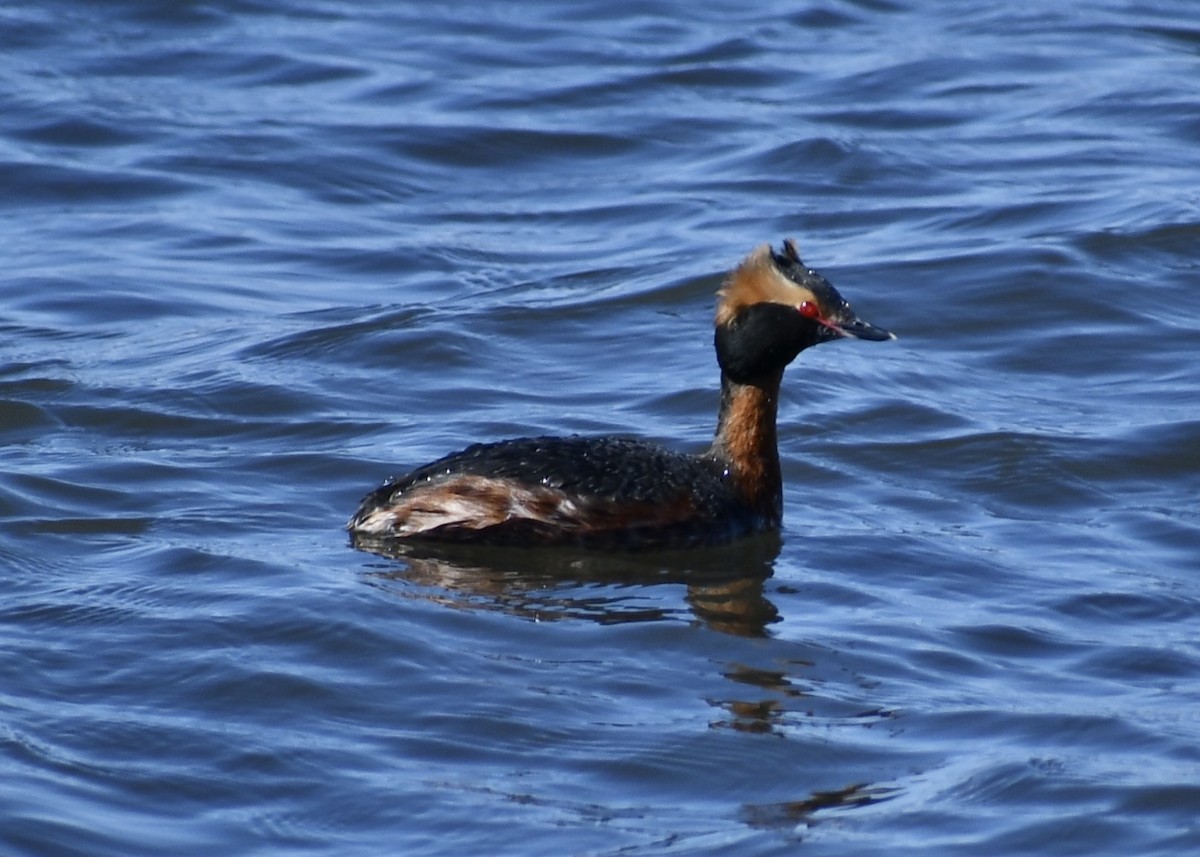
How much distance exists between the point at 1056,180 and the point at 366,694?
9390 millimetres

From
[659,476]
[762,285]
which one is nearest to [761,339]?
[762,285]

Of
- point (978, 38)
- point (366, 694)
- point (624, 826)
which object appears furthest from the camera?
point (978, 38)

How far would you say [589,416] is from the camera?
10.7 meters

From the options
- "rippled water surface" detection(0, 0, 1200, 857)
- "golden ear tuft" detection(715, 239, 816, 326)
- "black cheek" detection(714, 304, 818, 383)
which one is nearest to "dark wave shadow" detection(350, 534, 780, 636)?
"rippled water surface" detection(0, 0, 1200, 857)

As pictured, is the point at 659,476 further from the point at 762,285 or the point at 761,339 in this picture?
the point at 762,285

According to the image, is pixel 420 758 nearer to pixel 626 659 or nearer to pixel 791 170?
pixel 626 659

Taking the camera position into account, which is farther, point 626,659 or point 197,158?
point 197,158

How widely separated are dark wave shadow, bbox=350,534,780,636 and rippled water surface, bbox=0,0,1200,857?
0.07ft

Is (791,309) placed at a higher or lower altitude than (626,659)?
higher

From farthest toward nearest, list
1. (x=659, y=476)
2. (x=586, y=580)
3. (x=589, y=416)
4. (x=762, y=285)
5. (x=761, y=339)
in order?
(x=589, y=416)
(x=761, y=339)
(x=762, y=285)
(x=659, y=476)
(x=586, y=580)

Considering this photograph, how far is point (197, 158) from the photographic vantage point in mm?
15945

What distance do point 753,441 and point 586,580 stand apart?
3.95 feet

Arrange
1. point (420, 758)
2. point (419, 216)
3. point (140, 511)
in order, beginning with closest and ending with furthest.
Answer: point (420, 758), point (140, 511), point (419, 216)

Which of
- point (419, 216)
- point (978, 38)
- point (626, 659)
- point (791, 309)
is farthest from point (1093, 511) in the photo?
point (978, 38)
